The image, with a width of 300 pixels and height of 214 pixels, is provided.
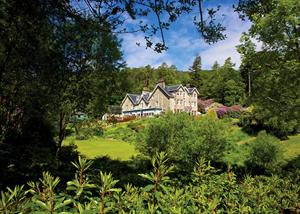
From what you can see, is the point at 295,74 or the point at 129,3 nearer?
the point at 129,3

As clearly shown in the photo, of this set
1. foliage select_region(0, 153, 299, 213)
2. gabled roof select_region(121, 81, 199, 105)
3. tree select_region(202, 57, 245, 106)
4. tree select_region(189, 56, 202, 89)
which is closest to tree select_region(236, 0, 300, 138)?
foliage select_region(0, 153, 299, 213)

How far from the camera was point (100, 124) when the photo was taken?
2178cm

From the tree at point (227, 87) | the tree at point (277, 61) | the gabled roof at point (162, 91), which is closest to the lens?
the tree at point (277, 61)

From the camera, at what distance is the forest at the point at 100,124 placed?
2.22 m

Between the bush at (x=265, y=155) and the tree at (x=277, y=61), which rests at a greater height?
the tree at (x=277, y=61)

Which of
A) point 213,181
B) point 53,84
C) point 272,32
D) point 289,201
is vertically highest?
point 272,32

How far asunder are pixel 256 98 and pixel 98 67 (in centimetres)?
1074

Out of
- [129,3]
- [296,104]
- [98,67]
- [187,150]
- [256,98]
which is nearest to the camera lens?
[129,3]

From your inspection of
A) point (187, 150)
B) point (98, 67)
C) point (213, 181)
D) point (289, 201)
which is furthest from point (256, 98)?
point (213, 181)

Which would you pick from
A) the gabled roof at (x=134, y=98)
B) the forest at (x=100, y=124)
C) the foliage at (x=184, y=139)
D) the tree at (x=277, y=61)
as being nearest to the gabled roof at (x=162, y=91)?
the gabled roof at (x=134, y=98)

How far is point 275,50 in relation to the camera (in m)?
16.7

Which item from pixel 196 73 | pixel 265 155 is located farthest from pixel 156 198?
pixel 196 73

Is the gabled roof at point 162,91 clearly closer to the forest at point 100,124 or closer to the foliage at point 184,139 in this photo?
the forest at point 100,124

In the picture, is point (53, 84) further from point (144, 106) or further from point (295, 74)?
point (144, 106)
